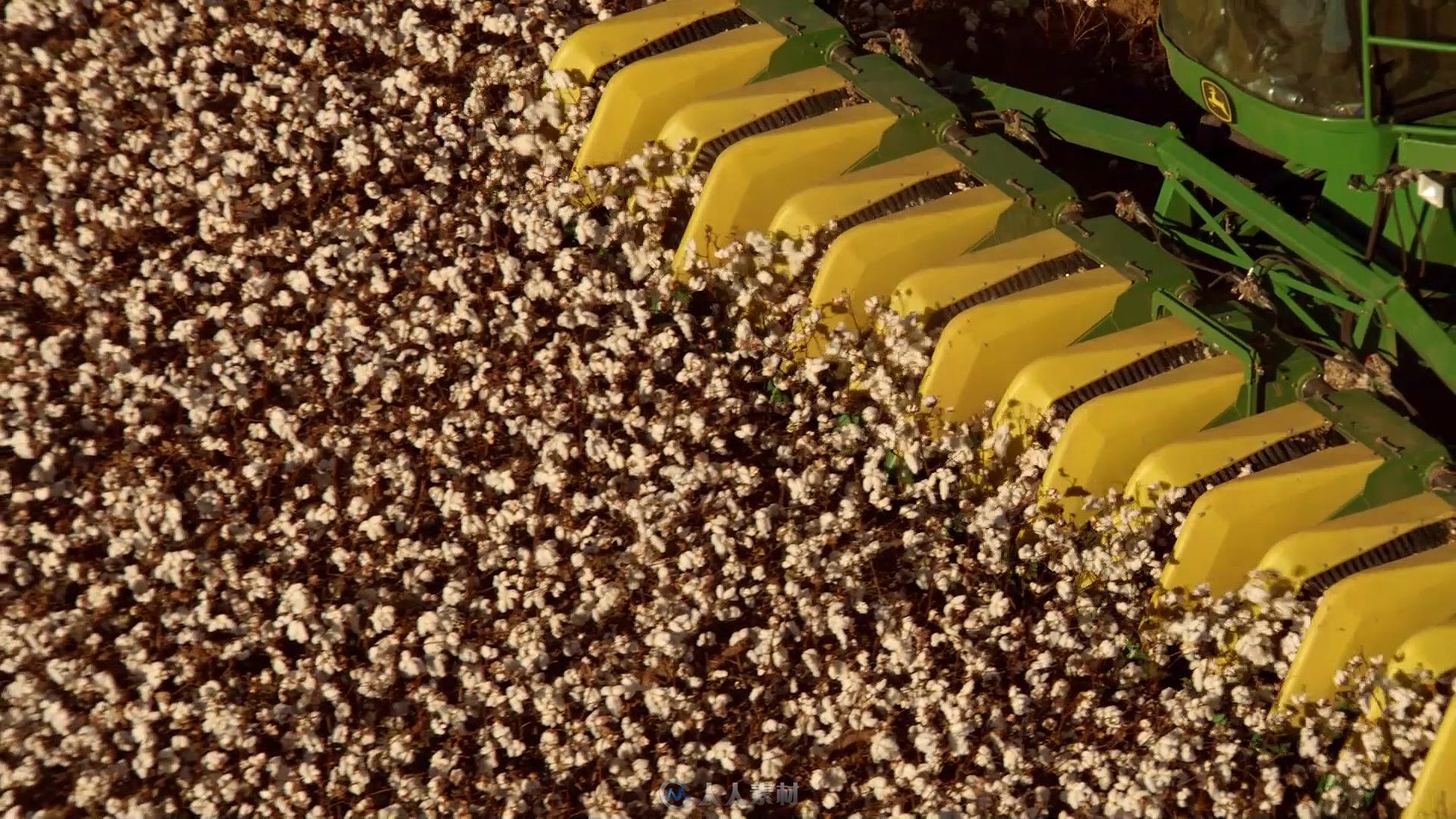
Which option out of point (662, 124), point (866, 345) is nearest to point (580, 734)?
point (866, 345)

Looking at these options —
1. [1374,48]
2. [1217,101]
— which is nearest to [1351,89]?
[1374,48]

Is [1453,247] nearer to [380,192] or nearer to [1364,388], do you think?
[1364,388]

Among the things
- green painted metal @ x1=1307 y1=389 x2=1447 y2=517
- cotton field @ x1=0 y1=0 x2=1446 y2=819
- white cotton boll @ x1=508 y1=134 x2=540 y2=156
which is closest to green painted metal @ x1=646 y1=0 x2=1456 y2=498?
green painted metal @ x1=1307 y1=389 x2=1447 y2=517

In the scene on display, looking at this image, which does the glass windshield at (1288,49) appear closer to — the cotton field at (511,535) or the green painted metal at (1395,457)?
the green painted metal at (1395,457)

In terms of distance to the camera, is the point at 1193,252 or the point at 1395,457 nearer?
the point at 1395,457

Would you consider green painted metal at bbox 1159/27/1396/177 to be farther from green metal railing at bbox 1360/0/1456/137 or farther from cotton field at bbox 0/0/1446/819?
cotton field at bbox 0/0/1446/819

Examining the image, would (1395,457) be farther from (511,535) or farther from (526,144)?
(526,144)

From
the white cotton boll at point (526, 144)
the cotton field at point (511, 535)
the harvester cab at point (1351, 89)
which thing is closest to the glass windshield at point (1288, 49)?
the harvester cab at point (1351, 89)

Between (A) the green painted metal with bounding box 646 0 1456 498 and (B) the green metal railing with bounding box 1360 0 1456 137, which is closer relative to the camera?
(B) the green metal railing with bounding box 1360 0 1456 137
